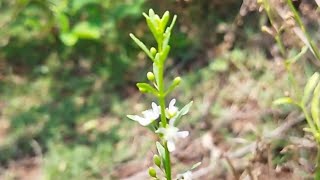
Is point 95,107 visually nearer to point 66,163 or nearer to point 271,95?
point 66,163

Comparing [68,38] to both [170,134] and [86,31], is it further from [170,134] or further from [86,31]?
[170,134]

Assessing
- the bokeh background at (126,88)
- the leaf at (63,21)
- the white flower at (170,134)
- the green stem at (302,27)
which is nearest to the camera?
the white flower at (170,134)

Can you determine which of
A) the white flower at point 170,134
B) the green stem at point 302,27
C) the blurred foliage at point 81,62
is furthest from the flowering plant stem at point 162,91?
the blurred foliage at point 81,62

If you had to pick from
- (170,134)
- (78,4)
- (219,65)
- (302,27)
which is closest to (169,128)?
(170,134)

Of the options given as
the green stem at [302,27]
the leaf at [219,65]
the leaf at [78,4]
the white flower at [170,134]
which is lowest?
the white flower at [170,134]

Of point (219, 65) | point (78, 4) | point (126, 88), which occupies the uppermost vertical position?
point (78, 4)

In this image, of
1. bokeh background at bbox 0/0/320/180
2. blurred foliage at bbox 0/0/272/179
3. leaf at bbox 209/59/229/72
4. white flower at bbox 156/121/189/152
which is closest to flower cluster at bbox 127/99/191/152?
white flower at bbox 156/121/189/152

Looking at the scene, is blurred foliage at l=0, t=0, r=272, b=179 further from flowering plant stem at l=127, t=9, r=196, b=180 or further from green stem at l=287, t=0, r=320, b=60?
flowering plant stem at l=127, t=9, r=196, b=180

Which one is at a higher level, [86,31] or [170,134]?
[86,31]

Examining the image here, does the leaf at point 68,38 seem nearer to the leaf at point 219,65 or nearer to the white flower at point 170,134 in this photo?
the leaf at point 219,65
